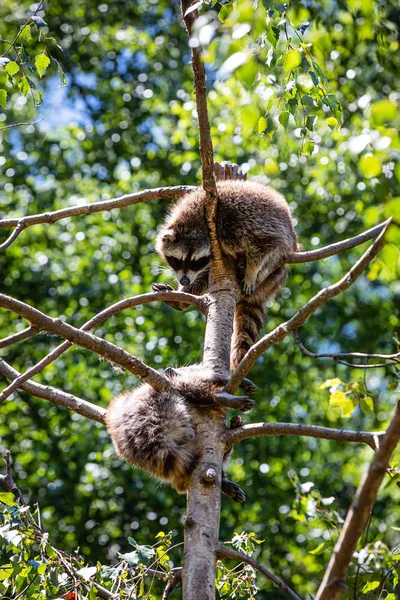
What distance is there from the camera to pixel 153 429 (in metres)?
3.32

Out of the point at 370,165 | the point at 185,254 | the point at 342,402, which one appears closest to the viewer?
the point at 370,165

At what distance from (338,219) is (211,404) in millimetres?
6827

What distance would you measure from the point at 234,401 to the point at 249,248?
65.8 inches

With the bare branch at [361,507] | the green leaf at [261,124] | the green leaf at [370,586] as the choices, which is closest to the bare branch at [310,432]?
the green leaf at [370,586]

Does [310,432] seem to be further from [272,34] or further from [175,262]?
[175,262]

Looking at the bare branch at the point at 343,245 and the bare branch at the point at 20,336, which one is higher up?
the bare branch at the point at 343,245

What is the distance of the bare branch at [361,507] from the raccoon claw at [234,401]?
1.26 metres

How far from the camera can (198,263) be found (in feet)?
17.6

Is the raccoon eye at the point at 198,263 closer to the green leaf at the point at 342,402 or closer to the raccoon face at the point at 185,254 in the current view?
the raccoon face at the point at 185,254

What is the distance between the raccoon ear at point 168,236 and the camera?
18.5ft

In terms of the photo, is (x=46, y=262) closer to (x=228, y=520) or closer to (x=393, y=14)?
(x=228, y=520)

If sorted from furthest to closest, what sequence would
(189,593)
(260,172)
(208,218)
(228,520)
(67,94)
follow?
(67,94) < (260,172) < (228,520) < (208,218) < (189,593)

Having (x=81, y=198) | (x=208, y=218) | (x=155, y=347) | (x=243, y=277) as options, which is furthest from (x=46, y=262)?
(x=208, y=218)

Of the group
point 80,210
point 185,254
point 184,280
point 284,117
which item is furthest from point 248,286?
point 284,117
